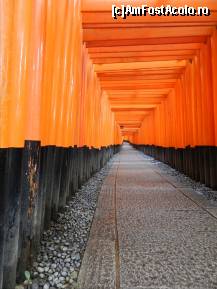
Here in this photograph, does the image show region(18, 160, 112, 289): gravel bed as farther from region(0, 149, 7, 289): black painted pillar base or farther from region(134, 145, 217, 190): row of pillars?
region(134, 145, 217, 190): row of pillars

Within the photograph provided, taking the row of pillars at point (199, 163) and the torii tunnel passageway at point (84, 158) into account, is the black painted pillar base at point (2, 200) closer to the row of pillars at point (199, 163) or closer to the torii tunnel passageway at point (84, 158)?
the torii tunnel passageway at point (84, 158)

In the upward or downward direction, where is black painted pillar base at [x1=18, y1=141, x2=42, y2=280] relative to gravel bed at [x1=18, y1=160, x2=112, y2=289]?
upward

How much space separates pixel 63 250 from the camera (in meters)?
2.73

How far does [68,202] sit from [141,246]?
2533 millimetres

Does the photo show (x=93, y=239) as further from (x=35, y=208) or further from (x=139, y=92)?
(x=139, y=92)

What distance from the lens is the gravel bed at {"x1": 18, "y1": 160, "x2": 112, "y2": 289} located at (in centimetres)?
216

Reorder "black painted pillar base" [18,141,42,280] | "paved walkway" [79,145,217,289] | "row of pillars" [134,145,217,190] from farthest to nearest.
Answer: "row of pillars" [134,145,217,190], "black painted pillar base" [18,141,42,280], "paved walkway" [79,145,217,289]

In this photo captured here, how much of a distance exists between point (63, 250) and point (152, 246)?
848mm

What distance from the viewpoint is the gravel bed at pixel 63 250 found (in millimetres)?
2158

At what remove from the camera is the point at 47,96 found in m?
3.24

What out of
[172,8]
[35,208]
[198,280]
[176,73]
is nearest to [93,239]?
[35,208]

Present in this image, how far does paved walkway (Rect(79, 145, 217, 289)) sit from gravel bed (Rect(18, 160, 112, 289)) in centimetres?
10

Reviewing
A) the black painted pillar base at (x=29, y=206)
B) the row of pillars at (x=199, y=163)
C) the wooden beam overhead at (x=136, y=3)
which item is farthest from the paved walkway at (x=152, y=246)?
the wooden beam overhead at (x=136, y=3)

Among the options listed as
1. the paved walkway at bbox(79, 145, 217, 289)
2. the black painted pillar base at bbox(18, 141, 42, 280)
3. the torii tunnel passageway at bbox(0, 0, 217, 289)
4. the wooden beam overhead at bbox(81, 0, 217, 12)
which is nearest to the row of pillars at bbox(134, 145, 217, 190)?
the torii tunnel passageway at bbox(0, 0, 217, 289)
